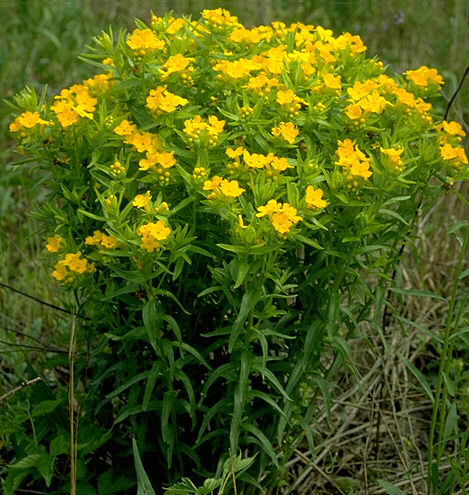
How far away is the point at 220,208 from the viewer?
195cm

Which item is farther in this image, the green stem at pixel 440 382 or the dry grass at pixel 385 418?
the dry grass at pixel 385 418

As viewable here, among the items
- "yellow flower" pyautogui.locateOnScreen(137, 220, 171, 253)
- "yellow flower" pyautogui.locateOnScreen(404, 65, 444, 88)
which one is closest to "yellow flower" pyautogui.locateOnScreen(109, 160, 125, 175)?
"yellow flower" pyautogui.locateOnScreen(137, 220, 171, 253)

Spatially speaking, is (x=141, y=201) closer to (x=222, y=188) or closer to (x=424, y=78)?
(x=222, y=188)

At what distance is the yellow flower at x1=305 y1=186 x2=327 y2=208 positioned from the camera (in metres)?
1.93

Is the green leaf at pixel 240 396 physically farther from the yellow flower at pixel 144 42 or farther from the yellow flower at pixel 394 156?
the yellow flower at pixel 144 42

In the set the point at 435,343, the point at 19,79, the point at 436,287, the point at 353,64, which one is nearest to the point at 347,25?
the point at 19,79

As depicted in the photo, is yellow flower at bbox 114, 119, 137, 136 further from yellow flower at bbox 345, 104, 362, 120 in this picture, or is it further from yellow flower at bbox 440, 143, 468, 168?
yellow flower at bbox 440, 143, 468, 168

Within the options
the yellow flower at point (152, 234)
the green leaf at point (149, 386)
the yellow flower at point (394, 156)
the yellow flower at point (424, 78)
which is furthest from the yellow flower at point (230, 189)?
the yellow flower at point (424, 78)

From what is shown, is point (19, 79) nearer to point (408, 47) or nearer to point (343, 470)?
point (408, 47)

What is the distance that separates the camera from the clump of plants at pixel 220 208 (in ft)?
6.51

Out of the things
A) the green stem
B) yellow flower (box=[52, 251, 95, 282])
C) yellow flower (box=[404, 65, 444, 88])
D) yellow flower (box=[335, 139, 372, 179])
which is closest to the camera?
yellow flower (box=[335, 139, 372, 179])

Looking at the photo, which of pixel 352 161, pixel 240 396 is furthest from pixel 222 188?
pixel 240 396

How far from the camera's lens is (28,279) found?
3477mm

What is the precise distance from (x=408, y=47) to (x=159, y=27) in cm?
342
